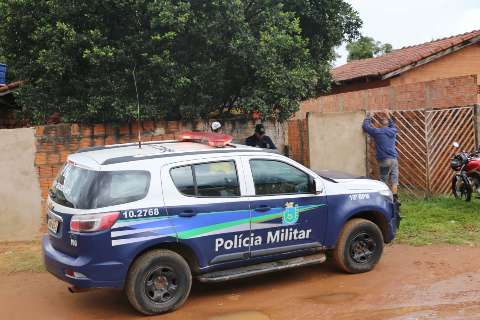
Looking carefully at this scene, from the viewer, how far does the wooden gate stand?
Result: 436 inches

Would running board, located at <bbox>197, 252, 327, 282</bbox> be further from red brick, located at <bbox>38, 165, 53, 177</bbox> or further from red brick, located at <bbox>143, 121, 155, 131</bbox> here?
red brick, located at <bbox>38, 165, 53, 177</bbox>

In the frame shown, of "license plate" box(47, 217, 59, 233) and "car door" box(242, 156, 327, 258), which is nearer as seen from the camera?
"license plate" box(47, 217, 59, 233)

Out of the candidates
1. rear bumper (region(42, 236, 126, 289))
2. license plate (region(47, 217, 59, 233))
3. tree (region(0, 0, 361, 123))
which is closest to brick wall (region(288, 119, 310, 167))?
tree (region(0, 0, 361, 123))

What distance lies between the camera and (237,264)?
5.86 m

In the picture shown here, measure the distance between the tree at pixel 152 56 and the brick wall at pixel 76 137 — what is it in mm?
196

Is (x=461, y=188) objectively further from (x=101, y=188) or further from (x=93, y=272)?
(x=93, y=272)

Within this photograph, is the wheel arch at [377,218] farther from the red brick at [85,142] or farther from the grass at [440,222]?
the red brick at [85,142]

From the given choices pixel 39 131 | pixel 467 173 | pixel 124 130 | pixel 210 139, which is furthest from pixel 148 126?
pixel 467 173

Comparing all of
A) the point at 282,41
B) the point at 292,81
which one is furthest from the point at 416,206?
the point at 282,41

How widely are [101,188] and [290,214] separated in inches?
84.9

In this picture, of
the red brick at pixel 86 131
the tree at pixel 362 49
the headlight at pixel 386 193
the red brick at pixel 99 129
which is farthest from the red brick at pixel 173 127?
the tree at pixel 362 49

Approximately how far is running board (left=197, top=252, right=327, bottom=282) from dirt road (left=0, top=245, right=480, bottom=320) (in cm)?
29

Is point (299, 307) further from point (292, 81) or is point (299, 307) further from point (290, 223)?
point (292, 81)

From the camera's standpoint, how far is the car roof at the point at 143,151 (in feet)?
17.9
